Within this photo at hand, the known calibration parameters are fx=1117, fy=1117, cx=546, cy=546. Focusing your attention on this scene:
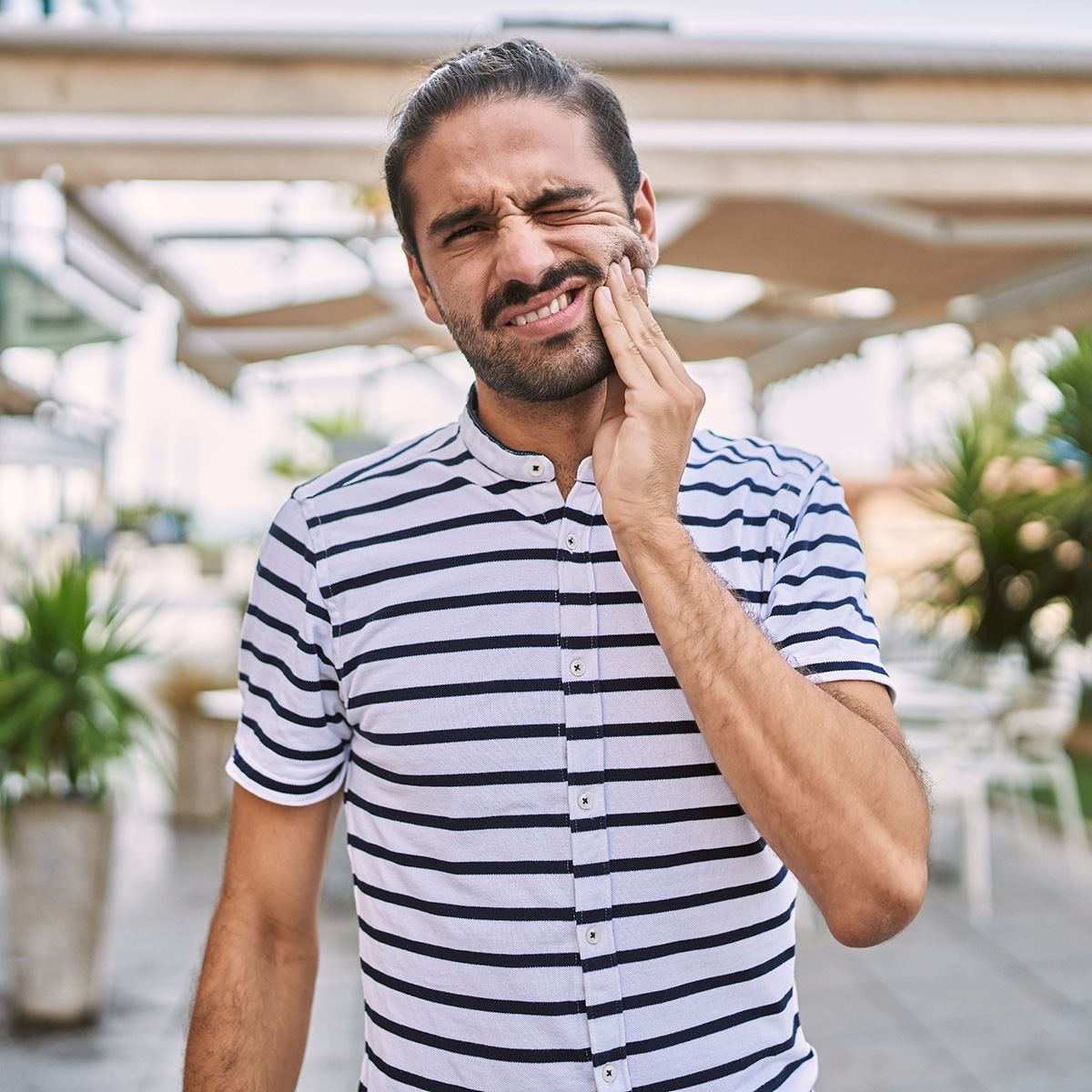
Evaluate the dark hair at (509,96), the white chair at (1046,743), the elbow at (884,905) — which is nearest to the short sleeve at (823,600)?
the elbow at (884,905)

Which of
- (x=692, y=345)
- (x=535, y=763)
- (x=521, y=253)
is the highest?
(x=692, y=345)

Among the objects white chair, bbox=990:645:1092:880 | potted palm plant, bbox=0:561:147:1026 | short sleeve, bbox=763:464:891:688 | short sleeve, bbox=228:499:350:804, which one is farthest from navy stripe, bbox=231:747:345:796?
white chair, bbox=990:645:1092:880

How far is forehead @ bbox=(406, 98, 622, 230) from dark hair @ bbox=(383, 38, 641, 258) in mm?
14

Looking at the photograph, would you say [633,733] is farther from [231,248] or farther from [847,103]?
[231,248]

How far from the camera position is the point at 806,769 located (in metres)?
1.05

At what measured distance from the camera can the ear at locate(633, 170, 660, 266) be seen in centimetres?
140

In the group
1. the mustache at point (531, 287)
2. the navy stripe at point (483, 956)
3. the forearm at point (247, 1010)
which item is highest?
the mustache at point (531, 287)

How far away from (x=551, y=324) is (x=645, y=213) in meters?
0.27

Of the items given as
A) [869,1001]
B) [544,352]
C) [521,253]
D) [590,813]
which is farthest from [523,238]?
[869,1001]

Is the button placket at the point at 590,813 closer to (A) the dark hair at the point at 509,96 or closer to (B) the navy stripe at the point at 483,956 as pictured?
(B) the navy stripe at the point at 483,956

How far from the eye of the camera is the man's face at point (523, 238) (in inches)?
49.1

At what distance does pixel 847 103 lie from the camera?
3242 millimetres

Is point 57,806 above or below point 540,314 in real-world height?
below

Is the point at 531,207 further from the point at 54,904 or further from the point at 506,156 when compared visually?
the point at 54,904
